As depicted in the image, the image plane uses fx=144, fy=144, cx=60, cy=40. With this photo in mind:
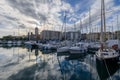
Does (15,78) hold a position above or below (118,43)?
below

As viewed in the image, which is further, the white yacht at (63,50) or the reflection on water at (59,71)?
the white yacht at (63,50)

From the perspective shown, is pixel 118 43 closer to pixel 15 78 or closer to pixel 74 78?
pixel 74 78

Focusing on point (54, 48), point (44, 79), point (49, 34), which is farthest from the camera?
point (49, 34)

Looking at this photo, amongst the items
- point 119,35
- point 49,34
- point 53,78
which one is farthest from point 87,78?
point 49,34

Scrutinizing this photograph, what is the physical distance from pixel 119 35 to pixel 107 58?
39388 millimetres

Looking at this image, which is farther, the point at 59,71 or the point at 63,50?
the point at 63,50

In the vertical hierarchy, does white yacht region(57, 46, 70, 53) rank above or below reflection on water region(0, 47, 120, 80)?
above

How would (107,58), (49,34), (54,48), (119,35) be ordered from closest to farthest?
(107,58) → (54,48) → (119,35) → (49,34)

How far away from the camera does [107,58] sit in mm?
22109

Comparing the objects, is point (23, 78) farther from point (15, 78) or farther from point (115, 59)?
point (115, 59)

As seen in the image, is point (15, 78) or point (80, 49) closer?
point (15, 78)

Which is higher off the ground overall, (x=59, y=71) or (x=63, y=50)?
(x=63, y=50)

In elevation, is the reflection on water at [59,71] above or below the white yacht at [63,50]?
below

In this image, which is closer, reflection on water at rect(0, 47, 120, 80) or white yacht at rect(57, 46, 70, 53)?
reflection on water at rect(0, 47, 120, 80)
